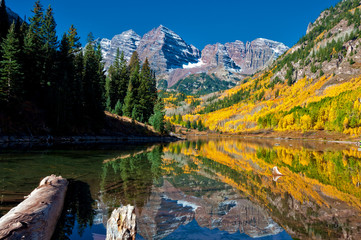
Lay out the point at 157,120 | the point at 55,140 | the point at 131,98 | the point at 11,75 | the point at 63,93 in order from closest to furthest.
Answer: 1. the point at 11,75
2. the point at 55,140
3. the point at 63,93
4. the point at 131,98
5. the point at 157,120

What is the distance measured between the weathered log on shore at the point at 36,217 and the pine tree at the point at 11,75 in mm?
34323

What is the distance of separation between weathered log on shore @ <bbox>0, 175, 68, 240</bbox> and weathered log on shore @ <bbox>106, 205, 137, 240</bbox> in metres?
2.30

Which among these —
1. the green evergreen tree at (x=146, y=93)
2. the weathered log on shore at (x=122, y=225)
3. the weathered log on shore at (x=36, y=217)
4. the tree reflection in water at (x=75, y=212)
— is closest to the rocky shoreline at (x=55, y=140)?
the green evergreen tree at (x=146, y=93)

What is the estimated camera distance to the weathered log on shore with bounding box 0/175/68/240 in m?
5.41

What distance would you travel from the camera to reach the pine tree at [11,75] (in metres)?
35.4

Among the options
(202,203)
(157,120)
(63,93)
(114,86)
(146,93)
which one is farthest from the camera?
(114,86)

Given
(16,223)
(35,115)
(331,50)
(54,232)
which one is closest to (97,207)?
(54,232)

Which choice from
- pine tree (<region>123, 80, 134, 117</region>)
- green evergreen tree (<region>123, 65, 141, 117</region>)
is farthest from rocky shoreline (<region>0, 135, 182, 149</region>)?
green evergreen tree (<region>123, 65, 141, 117</region>)

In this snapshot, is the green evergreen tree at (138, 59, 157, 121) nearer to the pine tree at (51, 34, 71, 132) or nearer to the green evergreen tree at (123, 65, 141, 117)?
the green evergreen tree at (123, 65, 141, 117)

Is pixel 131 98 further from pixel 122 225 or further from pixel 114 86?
pixel 122 225

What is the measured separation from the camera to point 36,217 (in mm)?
6422

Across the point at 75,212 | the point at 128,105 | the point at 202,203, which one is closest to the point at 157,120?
the point at 128,105

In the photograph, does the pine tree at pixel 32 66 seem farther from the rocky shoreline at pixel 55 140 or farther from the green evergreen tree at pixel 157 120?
the green evergreen tree at pixel 157 120

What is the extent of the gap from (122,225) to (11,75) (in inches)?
1671
